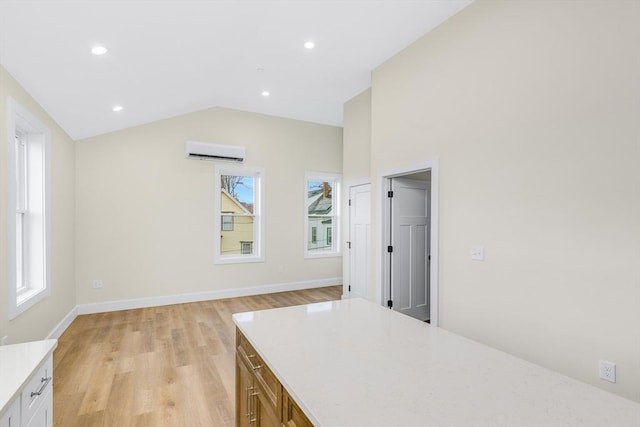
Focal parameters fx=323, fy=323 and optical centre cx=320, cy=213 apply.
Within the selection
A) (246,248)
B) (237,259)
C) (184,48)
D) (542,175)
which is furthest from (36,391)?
(246,248)

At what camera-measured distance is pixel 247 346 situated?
164cm

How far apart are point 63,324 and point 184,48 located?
3622mm

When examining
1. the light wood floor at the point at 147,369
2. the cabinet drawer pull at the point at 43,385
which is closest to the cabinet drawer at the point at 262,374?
the cabinet drawer pull at the point at 43,385

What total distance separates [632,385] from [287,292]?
15.9 ft

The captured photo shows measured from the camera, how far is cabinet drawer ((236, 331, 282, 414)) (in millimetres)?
1244

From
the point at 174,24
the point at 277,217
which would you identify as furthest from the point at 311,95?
the point at 174,24

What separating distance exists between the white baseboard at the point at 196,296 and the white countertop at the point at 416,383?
163 inches

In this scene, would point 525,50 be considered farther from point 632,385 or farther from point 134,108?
point 134,108

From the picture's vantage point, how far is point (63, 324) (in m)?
4.00

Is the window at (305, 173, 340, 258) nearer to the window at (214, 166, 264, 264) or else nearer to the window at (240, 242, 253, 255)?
the window at (214, 166, 264, 264)

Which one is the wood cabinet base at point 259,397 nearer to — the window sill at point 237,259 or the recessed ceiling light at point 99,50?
the recessed ceiling light at point 99,50

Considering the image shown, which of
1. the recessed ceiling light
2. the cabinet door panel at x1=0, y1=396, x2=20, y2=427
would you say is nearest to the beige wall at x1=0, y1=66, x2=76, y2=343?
the recessed ceiling light

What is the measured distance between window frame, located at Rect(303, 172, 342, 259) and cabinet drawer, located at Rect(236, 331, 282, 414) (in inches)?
182

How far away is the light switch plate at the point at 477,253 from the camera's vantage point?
2.78m
